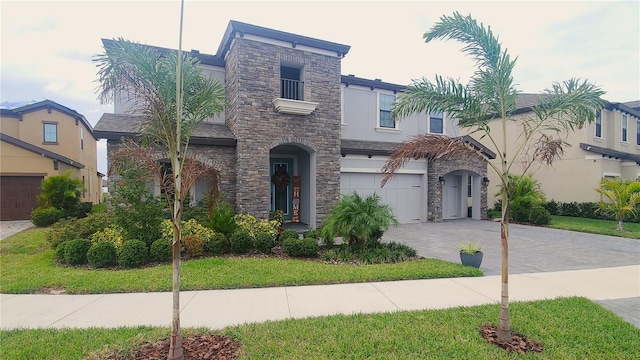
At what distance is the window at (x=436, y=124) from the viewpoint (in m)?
17.2

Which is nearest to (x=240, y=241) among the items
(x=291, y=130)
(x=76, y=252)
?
(x=76, y=252)

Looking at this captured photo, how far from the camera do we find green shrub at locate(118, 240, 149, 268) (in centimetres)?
732

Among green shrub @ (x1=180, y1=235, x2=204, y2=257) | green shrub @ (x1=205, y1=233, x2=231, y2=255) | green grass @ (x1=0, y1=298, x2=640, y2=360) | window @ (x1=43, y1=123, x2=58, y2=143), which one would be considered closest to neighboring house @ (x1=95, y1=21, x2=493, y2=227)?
green shrub @ (x1=205, y1=233, x2=231, y2=255)

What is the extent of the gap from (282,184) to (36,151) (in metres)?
13.7

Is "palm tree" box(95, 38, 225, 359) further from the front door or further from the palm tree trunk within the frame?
the front door

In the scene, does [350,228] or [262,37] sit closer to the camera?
[350,228]

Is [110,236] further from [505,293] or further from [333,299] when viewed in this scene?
[505,293]

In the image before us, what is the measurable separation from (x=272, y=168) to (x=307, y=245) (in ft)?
23.5

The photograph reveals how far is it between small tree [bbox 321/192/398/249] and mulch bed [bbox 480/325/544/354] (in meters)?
4.30

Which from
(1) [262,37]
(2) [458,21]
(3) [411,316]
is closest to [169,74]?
(2) [458,21]

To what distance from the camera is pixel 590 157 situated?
18.3m

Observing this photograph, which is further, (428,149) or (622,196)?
(622,196)

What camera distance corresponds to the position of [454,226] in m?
15.2

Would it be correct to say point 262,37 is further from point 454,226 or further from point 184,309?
point 454,226
